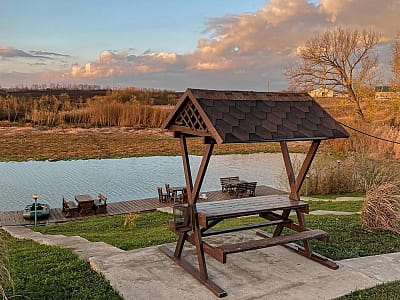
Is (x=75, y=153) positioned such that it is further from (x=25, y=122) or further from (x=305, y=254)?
(x=305, y=254)

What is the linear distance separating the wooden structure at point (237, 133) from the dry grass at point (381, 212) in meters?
1.78

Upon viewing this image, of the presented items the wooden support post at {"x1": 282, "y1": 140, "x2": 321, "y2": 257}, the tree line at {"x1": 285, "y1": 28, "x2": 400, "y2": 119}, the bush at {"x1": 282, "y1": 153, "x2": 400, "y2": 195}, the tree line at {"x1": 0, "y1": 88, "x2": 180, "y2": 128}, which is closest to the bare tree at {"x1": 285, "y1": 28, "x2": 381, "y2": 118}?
the tree line at {"x1": 285, "y1": 28, "x2": 400, "y2": 119}

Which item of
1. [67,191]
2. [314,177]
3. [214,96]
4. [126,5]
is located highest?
[126,5]

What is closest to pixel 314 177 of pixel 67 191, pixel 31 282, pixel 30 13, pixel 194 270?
pixel 67 191

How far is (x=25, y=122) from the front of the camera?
102 ft

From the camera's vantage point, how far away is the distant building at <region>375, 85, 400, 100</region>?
61.0 feet

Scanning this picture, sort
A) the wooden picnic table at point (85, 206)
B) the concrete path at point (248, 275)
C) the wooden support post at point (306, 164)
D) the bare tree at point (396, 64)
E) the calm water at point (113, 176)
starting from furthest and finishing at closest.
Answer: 1. the bare tree at point (396, 64)
2. the calm water at point (113, 176)
3. the wooden picnic table at point (85, 206)
4. the wooden support post at point (306, 164)
5. the concrete path at point (248, 275)

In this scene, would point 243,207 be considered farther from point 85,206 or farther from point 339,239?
point 85,206

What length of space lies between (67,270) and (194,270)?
1314mm

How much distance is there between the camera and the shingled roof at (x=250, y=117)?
11.3 feet

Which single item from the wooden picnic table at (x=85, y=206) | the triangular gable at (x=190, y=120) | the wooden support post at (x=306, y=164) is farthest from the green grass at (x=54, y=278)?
the wooden picnic table at (x=85, y=206)

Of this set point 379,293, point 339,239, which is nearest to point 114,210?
point 339,239

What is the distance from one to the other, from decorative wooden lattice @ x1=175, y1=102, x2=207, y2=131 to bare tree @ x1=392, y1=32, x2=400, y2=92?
1755cm

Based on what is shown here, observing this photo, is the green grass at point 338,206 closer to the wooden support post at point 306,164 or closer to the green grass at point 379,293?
the wooden support post at point 306,164
